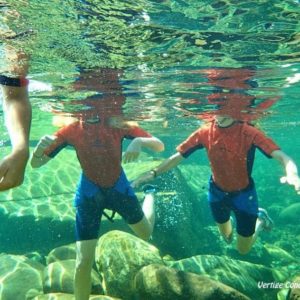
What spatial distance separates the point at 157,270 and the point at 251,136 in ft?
13.0

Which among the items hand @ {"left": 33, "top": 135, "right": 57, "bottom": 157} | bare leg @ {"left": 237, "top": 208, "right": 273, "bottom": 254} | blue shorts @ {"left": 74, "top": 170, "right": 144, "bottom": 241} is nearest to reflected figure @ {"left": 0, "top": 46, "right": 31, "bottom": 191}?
hand @ {"left": 33, "top": 135, "right": 57, "bottom": 157}

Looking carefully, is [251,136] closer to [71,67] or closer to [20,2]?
[71,67]

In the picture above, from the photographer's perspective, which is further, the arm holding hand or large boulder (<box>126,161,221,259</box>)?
large boulder (<box>126,161,221,259</box>)

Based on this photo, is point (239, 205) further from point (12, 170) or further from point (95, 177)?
point (12, 170)

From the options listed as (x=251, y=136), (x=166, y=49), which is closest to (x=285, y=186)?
(x=251, y=136)

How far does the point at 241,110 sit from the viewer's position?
14.3 meters

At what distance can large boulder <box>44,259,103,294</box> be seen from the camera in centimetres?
848

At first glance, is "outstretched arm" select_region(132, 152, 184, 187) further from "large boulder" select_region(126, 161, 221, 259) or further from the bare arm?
the bare arm

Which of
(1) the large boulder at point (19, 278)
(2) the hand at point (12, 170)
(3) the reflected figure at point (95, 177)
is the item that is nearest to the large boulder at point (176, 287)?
(3) the reflected figure at point (95, 177)

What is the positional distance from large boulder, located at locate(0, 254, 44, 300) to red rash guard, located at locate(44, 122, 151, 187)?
3.66 m

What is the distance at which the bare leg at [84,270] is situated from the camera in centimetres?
718

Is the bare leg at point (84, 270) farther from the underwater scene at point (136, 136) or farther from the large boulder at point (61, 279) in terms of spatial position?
the large boulder at point (61, 279)

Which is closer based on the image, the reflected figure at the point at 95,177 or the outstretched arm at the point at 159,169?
the reflected figure at the point at 95,177

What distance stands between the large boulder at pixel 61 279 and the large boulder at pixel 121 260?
0.31m
